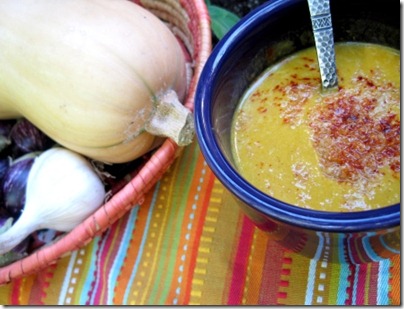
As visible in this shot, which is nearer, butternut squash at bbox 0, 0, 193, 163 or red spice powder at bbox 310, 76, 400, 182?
red spice powder at bbox 310, 76, 400, 182

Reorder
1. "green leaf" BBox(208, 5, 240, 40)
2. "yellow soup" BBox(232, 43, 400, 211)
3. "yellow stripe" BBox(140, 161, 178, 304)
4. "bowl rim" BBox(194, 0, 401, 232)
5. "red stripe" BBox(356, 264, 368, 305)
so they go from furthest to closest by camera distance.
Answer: "green leaf" BBox(208, 5, 240, 40) < "yellow stripe" BBox(140, 161, 178, 304) < "red stripe" BBox(356, 264, 368, 305) < "yellow soup" BBox(232, 43, 400, 211) < "bowl rim" BBox(194, 0, 401, 232)

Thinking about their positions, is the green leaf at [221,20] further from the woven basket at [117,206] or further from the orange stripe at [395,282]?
the orange stripe at [395,282]

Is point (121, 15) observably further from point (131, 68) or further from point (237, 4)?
point (237, 4)

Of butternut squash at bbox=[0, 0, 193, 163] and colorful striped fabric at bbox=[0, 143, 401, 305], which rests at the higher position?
butternut squash at bbox=[0, 0, 193, 163]

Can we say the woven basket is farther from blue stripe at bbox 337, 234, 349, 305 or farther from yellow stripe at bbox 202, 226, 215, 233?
blue stripe at bbox 337, 234, 349, 305

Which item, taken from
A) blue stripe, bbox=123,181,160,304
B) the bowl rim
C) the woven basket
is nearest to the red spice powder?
the bowl rim

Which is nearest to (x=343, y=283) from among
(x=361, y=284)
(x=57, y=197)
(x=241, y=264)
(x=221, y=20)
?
(x=361, y=284)
